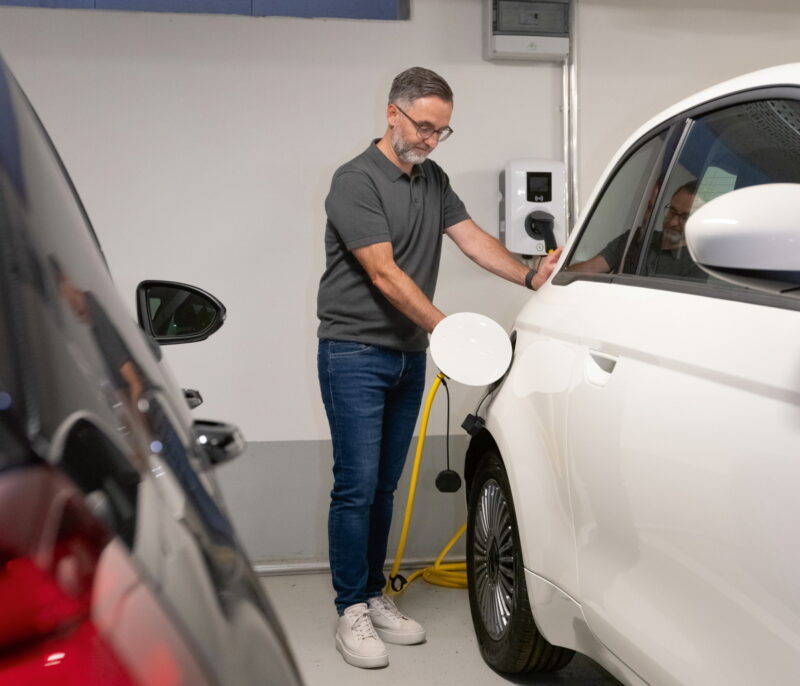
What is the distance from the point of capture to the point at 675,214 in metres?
2.03

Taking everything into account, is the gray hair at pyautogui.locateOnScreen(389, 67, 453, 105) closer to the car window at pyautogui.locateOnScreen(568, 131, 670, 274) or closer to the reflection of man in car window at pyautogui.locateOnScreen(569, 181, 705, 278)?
the car window at pyautogui.locateOnScreen(568, 131, 670, 274)

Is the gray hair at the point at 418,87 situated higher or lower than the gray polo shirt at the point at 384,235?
higher

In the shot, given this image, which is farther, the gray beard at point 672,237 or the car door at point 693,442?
the gray beard at point 672,237

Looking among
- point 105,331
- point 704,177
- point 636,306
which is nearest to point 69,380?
point 105,331

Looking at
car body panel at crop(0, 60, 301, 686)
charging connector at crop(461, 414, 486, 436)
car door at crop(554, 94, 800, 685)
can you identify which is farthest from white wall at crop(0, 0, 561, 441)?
car body panel at crop(0, 60, 301, 686)

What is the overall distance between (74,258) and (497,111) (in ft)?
12.0

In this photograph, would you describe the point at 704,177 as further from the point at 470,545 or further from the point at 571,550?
the point at 470,545

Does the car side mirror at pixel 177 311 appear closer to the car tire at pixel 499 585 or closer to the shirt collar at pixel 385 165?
the car tire at pixel 499 585

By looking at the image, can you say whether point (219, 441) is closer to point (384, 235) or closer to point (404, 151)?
point (384, 235)

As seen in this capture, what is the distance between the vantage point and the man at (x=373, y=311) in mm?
3166

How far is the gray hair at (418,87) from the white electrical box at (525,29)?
1.00 m

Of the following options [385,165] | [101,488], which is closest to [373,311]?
[385,165]

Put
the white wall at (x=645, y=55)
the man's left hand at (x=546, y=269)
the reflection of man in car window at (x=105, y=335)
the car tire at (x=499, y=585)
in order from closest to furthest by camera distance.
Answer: the reflection of man in car window at (x=105, y=335), the car tire at (x=499, y=585), the man's left hand at (x=546, y=269), the white wall at (x=645, y=55)

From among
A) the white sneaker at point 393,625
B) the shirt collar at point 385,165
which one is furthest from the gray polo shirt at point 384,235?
the white sneaker at point 393,625
